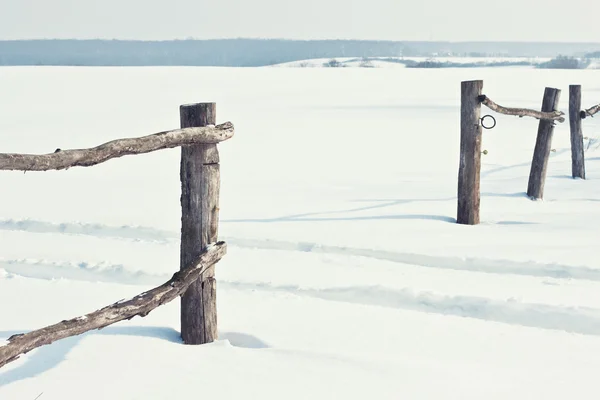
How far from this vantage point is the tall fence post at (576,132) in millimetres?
10203

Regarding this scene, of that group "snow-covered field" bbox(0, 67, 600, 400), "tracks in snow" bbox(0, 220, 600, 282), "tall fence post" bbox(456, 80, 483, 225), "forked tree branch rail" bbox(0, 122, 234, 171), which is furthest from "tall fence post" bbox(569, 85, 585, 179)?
"forked tree branch rail" bbox(0, 122, 234, 171)

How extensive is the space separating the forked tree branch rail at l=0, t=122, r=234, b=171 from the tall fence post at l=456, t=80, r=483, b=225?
3.95 meters

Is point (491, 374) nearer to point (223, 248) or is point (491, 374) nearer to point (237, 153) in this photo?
point (223, 248)

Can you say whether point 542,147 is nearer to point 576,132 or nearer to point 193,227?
point 576,132

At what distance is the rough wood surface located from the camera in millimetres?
2789

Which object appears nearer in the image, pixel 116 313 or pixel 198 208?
pixel 116 313

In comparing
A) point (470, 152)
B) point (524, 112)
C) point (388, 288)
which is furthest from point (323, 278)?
point (524, 112)

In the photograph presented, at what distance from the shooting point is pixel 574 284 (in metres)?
5.43

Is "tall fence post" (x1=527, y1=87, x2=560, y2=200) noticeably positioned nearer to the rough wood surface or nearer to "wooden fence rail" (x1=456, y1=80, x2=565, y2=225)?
"wooden fence rail" (x1=456, y1=80, x2=565, y2=225)

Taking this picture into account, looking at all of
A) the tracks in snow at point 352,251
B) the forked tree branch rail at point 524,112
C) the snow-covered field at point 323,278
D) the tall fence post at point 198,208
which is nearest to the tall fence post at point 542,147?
the forked tree branch rail at point 524,112

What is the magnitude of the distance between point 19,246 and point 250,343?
3.47 metres

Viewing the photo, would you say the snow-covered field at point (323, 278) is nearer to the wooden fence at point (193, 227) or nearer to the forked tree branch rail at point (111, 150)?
the wooden fence at point (193, 227)

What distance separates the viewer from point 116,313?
327 cm

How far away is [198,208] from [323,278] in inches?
80.8
